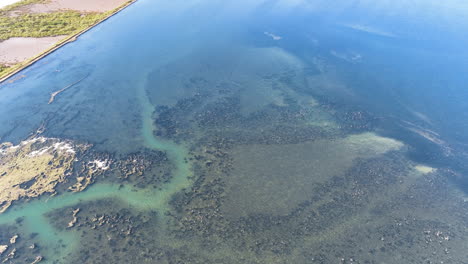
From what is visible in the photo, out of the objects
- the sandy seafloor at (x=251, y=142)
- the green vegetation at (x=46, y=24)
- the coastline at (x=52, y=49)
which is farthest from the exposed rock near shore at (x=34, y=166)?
the green vegetation at (x=46, y=24)

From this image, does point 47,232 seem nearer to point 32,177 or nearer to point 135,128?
point 32,177

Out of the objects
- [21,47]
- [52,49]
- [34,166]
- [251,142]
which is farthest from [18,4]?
[251,142]

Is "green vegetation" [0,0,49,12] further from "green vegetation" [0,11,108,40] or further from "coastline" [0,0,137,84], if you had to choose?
"coastline" [0,0,137,84]

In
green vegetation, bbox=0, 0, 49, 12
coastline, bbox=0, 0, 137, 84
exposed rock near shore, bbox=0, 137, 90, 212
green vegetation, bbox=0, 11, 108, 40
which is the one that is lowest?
exposed rock near shore, bbox=0, 137, 90, 212

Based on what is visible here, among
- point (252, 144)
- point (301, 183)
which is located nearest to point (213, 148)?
point (252, 144)

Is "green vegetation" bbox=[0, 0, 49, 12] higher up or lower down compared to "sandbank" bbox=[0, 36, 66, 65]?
higher up

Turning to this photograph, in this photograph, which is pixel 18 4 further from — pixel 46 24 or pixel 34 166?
pixel 34 166

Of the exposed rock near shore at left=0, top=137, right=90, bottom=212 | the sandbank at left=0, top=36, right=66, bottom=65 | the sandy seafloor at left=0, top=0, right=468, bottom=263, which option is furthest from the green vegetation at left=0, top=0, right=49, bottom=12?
the exposed rock near shore at left=0, top=137, right=90, bottom=212
